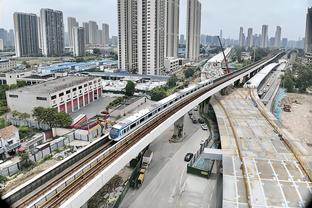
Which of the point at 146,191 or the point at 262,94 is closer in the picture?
the point at 146,191

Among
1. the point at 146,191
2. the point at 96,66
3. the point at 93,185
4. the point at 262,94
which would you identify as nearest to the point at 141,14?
the point at 96,66

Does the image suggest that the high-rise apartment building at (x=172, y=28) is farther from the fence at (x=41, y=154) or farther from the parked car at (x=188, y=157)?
the parked car at (x=188, y=157)

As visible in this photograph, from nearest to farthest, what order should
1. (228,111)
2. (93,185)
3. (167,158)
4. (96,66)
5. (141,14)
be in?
(93,185) < (167,158) < (228,111) < (141,14) < (96,66)

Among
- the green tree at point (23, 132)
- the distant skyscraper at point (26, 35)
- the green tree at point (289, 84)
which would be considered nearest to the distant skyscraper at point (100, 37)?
the distant skyscraper at point (26, 35)

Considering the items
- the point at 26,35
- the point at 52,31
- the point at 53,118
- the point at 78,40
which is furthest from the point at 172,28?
the point at 53,118

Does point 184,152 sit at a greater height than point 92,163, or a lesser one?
lesser

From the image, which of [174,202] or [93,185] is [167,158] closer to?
[174,202]
